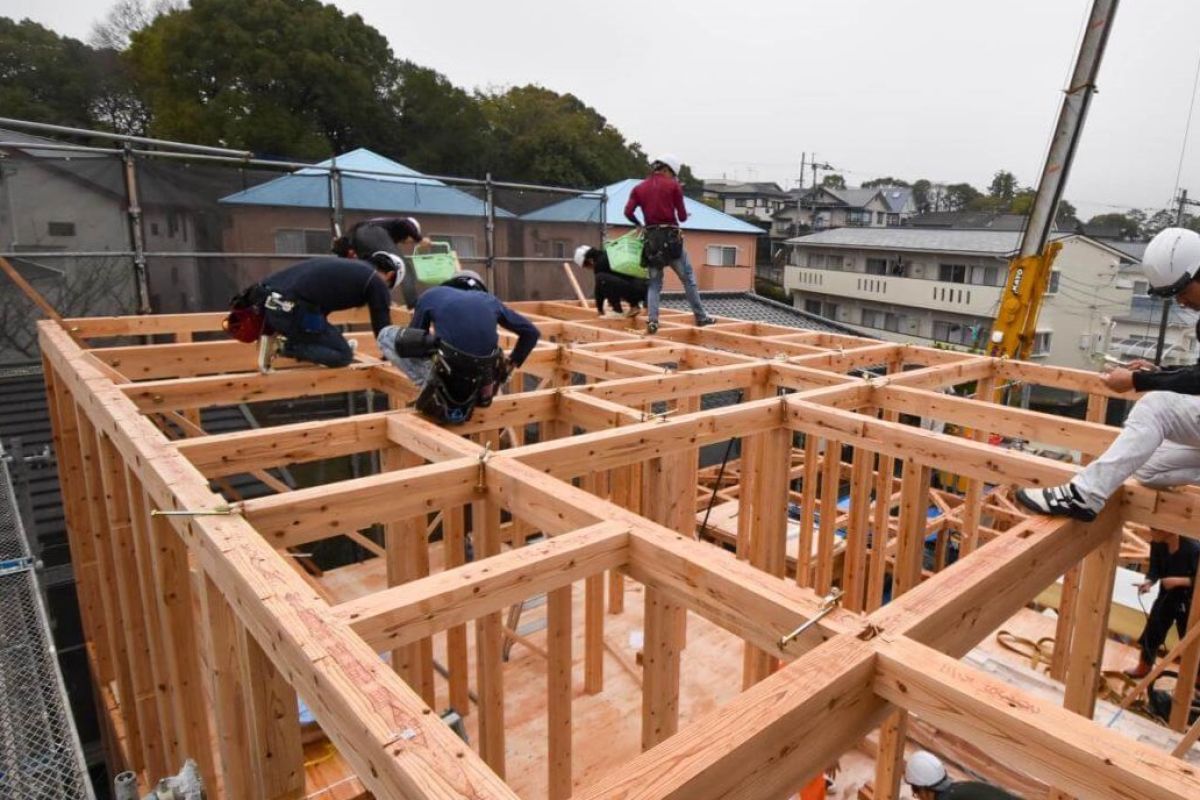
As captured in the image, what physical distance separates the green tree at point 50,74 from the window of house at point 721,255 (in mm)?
22426

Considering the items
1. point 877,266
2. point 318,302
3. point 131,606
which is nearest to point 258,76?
point 877,266

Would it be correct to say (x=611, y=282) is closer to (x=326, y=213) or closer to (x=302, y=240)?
(x=326, y=213)

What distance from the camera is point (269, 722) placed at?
86.1 inches

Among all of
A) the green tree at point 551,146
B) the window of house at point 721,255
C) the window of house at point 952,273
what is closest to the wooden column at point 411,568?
the window of house at point 721,255

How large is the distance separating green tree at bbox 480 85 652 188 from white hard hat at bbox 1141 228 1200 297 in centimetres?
2849

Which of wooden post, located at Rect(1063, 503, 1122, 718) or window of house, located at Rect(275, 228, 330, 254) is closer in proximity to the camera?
wooden post, located at Rect(1063, 503, 1122, 718)

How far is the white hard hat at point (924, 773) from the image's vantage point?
3.84 metres

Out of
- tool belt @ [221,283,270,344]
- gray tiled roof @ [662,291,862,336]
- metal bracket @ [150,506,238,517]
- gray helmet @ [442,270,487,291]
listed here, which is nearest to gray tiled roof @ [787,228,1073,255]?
gray tiled roof @ [662,291,862,336]

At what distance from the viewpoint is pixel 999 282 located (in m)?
23.4

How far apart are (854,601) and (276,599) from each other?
4.08 m

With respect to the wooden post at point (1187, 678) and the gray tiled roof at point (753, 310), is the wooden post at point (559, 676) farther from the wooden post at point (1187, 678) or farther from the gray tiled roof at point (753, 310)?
the gray tiled roof at point (753, 310)

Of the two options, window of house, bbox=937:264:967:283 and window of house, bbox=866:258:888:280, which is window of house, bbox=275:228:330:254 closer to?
window of house, bbox=937:264:967:283

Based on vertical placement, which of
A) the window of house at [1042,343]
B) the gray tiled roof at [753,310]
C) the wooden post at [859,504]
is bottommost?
the window of house at [1042,343]

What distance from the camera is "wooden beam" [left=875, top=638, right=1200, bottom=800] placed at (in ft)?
4.70
